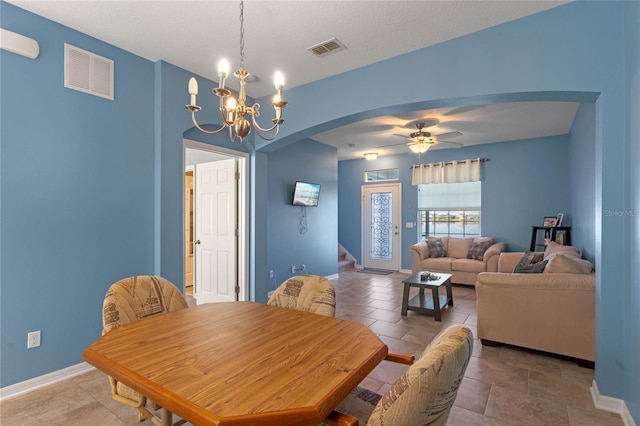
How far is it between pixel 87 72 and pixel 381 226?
6174 millimetres

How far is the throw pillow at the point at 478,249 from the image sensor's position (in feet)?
18.8

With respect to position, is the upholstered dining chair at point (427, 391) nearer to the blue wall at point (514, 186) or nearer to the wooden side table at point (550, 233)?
the wooden side table at point (550, 233)

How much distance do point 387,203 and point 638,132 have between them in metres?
5.68

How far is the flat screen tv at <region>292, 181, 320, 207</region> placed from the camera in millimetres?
5285

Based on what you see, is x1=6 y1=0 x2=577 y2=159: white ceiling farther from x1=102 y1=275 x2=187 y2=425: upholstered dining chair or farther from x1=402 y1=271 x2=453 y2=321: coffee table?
x1=402 y1=271 x2=453 y2=321: coffee table

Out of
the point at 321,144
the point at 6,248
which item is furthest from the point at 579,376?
the point at 321,144

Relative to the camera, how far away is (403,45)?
9.00 ft

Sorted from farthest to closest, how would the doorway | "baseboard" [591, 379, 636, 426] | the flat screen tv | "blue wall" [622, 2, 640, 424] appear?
the flat screen tv, the doorway, "baseboard" [591, 379, 636, 426], "blue wall" [622, 2, 640, 424]

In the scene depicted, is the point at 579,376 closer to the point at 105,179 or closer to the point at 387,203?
the point at 105,179

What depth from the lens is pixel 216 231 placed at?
4.32 m

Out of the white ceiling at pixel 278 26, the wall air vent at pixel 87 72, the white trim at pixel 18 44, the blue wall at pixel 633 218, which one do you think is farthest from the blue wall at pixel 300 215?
the blue wall at pixel 633 218

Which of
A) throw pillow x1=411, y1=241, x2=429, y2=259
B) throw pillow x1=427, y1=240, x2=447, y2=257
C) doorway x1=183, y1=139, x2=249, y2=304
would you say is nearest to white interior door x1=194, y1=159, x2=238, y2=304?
doorway x1=183, y1=139, x2=249, y2=304

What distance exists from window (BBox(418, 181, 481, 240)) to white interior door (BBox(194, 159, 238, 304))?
4.45 meters

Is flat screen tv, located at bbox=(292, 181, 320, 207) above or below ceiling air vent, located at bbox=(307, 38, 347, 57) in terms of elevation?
below
